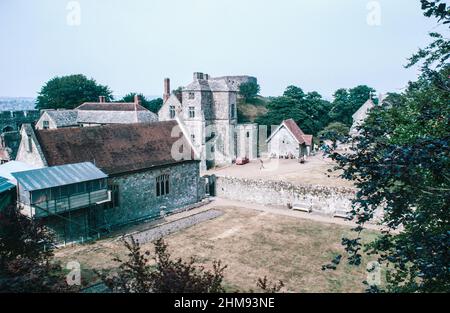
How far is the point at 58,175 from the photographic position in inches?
949

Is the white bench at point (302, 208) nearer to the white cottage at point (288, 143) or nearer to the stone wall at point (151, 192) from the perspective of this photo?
the stone wall at point (151, 192)

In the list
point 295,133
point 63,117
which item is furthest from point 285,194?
point 63,117

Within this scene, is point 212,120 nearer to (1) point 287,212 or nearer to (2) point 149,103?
(1) point 287,212

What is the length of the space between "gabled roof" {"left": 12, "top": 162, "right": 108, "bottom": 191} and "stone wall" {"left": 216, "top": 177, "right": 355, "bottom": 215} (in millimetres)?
14524

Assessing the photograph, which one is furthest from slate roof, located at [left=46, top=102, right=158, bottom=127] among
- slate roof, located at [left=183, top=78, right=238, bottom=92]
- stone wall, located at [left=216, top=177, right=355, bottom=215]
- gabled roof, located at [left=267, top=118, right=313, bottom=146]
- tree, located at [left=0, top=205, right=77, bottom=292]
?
tree, located at [left=0, top=205, right=77, bottom=292]

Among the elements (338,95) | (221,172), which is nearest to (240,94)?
(338,95)

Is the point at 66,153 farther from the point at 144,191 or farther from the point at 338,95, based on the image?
the point at 338,95

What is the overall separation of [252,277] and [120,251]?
9.39 m

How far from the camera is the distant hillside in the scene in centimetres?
8238

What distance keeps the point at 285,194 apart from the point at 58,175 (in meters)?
19.8

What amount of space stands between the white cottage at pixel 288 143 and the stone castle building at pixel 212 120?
12.1 ft

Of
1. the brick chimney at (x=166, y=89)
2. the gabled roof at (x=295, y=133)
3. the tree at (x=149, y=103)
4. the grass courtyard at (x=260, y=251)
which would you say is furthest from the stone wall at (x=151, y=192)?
the tree at (x=149, y=103)
